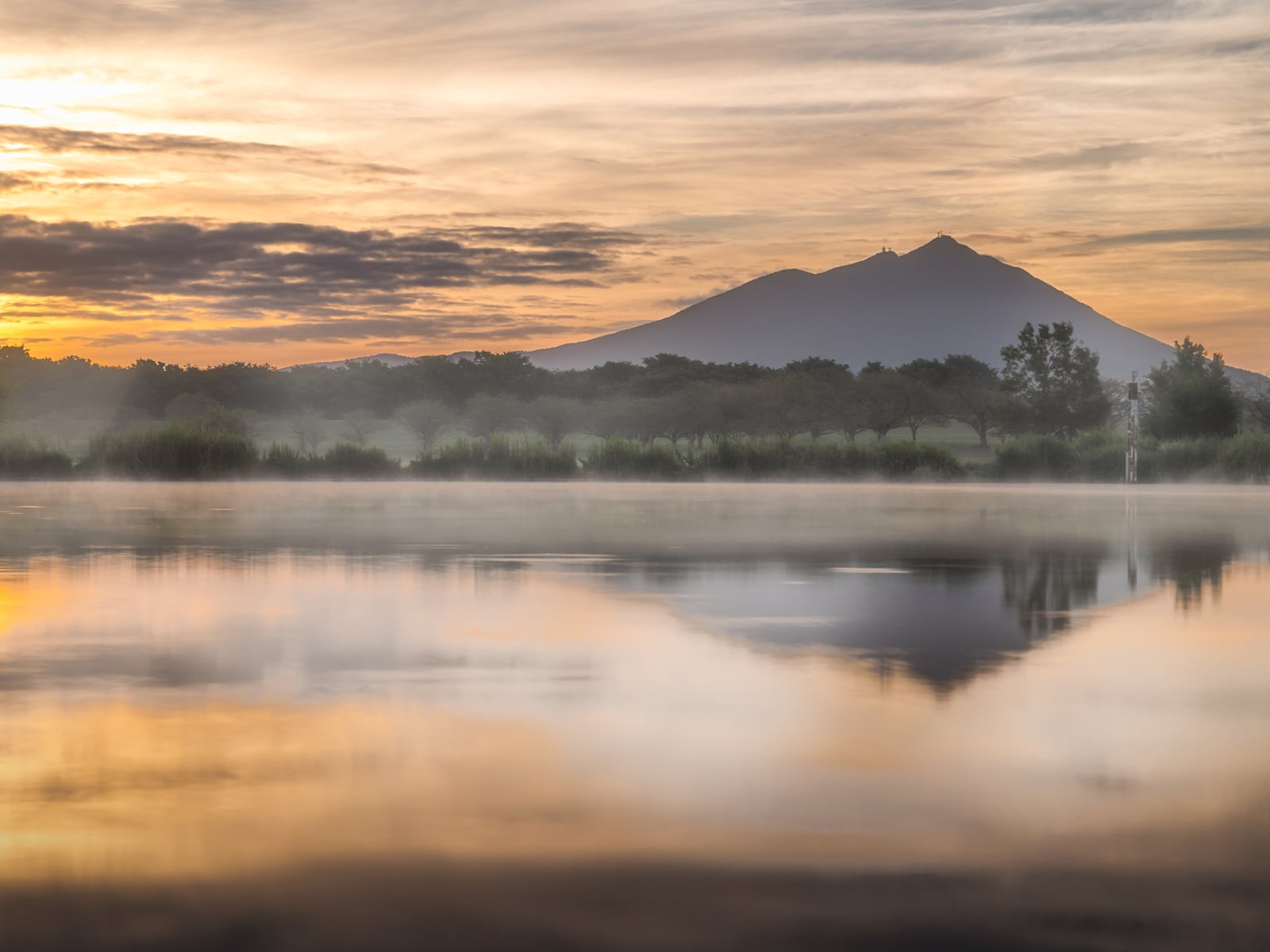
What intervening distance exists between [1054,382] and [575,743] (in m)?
92.9

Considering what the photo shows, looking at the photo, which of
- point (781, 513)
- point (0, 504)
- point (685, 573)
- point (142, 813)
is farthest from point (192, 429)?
point (142, 813)

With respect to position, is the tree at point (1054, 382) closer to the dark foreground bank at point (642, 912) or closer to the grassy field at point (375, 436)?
the grassy field at point (375, 436)

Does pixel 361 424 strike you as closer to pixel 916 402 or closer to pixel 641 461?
pixel 916 402

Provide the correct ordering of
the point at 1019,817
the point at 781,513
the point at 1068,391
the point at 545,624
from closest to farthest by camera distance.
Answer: the point at 1019,817 < the point at 545,624 < the point at 781,513 < the point at 1068,391

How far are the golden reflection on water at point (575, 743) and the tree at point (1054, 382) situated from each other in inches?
3405

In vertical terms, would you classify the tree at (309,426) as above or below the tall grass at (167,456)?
above

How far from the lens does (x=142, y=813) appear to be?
4.47 meters

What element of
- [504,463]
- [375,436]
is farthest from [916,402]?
[504,463]

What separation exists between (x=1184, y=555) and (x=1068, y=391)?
3178 inches

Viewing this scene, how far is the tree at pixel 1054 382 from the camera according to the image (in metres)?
92.4

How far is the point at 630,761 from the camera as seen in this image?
5.24 m

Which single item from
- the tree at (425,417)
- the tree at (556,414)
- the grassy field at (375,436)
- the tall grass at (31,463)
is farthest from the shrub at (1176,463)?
the tree at (556,414)

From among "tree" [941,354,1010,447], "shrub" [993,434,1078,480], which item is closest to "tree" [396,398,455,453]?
"tree" [941,354,1010,447]

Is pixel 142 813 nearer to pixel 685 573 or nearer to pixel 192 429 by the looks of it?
pixel 685 573
